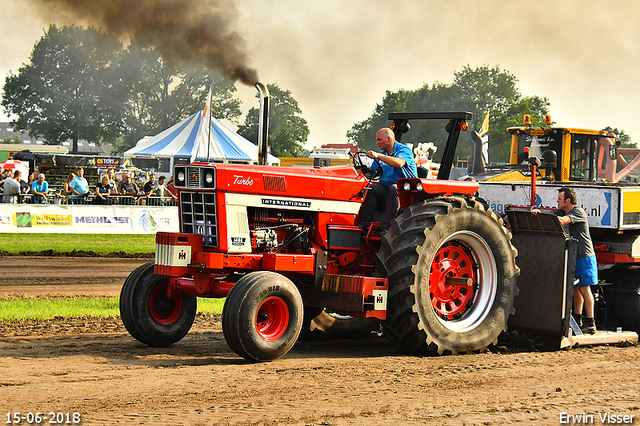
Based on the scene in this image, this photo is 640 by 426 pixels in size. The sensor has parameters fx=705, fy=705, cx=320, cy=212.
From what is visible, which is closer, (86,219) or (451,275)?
(451,275)

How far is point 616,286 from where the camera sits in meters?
8.23

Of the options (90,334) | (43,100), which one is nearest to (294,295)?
(90,334)

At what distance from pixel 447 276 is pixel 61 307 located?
215 inches

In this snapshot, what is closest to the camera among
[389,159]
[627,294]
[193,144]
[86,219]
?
[389,159]

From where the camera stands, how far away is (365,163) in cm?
748

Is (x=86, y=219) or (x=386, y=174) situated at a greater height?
(x=386, y=174)

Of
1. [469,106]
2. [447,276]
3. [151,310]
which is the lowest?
[151,310]

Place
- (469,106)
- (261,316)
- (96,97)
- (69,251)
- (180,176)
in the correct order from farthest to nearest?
1. (469,106)
2. (96,97)
3. (69,251)
4. (180,176)
5. (261,316)

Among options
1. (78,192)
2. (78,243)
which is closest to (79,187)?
(78,192)

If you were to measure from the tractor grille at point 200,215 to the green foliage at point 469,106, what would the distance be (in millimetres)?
54096

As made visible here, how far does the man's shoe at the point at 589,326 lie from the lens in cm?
764

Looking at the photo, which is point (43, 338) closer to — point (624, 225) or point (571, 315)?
point (571, 315)

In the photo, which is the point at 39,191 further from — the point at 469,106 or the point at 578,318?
the point at 469,106

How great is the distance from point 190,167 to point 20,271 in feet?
27.2
